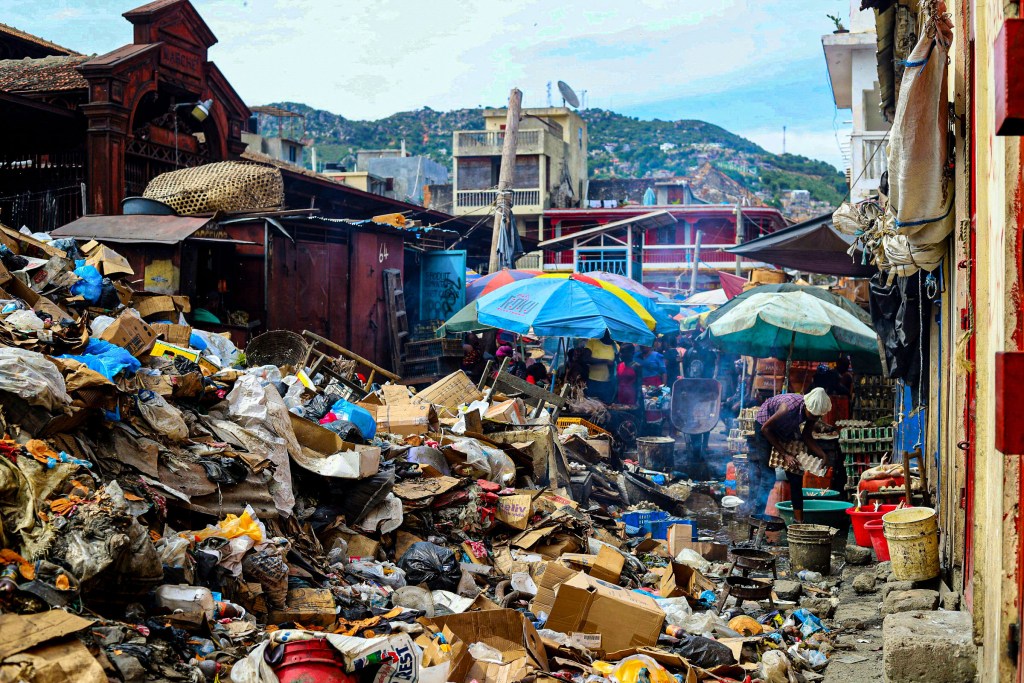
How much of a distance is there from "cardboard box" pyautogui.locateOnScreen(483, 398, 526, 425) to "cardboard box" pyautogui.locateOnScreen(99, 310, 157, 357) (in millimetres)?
3726

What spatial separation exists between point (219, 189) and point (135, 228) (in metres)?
1.81

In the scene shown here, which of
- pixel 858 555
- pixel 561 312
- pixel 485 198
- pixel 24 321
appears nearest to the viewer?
pixel 24 321

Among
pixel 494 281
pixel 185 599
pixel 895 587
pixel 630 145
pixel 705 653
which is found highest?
pixel 630 145

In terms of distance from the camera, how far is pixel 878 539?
25.8 ft

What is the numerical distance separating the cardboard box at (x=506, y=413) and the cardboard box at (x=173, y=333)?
323cm

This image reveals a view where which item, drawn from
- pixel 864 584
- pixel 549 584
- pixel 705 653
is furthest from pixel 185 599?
pixel 864 584

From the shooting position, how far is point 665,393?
19078mm

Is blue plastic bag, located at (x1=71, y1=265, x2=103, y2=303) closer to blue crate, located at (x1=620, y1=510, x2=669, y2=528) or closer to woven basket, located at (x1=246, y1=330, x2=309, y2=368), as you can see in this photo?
woven basket, located at (x1=246, y1=330, x2=309, y2=368)

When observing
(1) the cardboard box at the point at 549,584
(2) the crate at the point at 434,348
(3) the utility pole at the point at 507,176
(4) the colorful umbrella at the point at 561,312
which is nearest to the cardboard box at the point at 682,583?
(1) the cardboard box at the point at 549,584

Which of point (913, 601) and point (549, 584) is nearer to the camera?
point (913, 601)

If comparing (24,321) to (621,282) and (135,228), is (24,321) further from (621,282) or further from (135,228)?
(621,282)

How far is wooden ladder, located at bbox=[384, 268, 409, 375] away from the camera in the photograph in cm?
1592

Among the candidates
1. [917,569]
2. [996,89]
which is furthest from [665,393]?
[996,89]

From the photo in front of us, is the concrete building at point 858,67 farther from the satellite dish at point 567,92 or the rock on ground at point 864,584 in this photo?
the rock on ground at point 864,584
